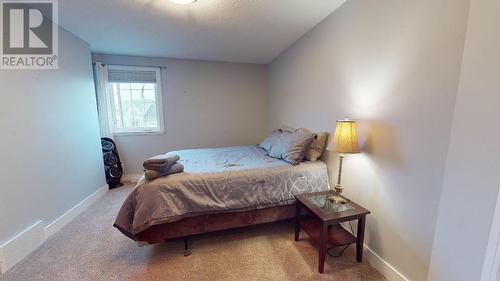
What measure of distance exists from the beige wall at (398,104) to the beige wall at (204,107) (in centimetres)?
204

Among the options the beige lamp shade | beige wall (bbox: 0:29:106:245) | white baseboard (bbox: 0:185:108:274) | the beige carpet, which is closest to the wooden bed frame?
the beige carpet

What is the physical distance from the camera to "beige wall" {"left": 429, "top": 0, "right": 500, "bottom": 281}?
901 millimetres

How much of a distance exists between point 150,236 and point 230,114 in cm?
272

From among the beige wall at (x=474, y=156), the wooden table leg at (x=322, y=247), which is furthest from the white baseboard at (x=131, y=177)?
the beige wall at (x=474, y=156)

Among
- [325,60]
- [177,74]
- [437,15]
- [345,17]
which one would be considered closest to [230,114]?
[177,74]

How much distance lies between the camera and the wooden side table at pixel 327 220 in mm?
1493

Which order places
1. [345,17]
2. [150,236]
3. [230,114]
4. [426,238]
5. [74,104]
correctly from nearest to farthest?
[426,238] < [150,236] < [345,17] < [74,104] < [230,114]

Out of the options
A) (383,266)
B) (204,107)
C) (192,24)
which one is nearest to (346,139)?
(383,266)

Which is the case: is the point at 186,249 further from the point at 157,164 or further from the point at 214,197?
the point at 157,164

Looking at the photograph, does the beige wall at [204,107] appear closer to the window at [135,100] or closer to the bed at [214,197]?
the window at [135,100]

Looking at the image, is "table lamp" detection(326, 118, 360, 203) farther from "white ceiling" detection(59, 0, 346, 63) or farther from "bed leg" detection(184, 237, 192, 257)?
"bed leg" detection(184, 237, 192, 257)

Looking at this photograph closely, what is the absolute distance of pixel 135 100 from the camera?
3613mm

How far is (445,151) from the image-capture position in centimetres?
114

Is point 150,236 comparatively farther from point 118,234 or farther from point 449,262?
point 449,262
